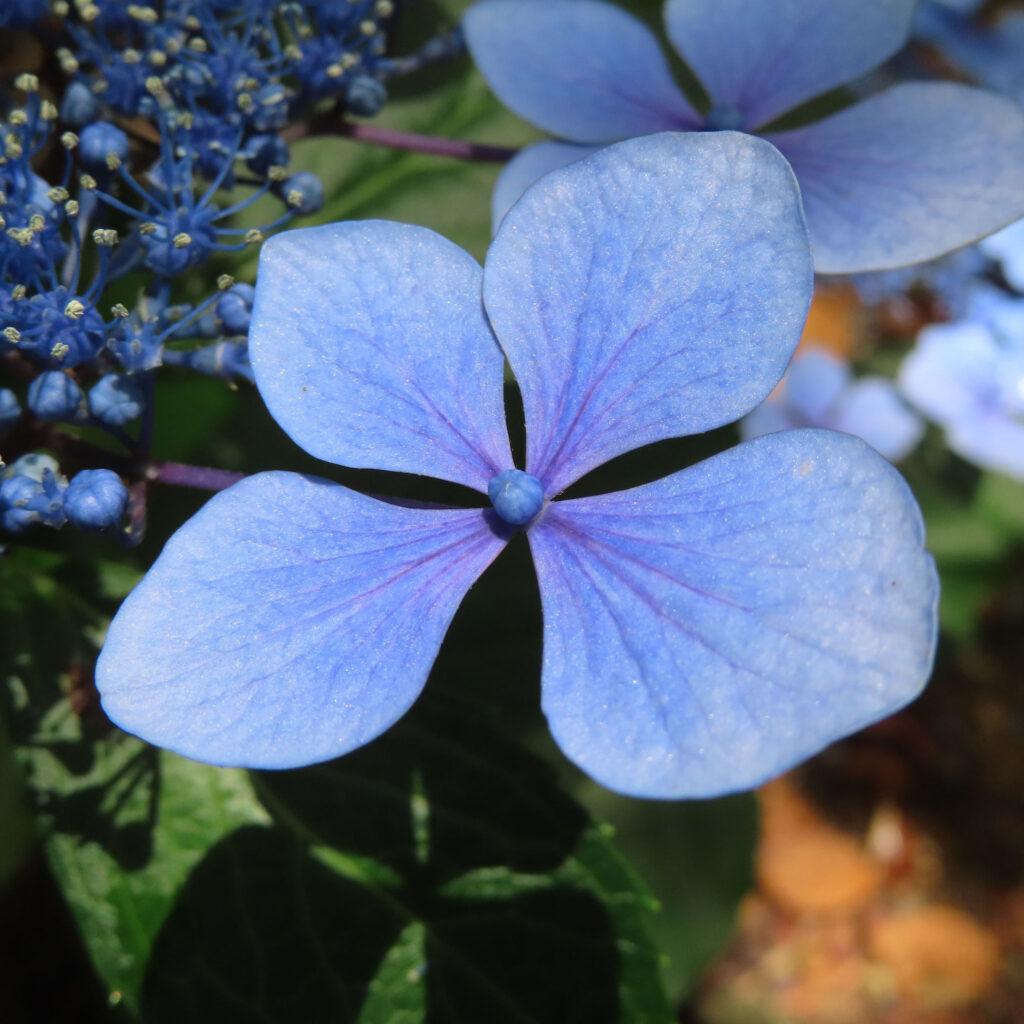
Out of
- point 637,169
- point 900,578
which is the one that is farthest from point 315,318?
point 900,578

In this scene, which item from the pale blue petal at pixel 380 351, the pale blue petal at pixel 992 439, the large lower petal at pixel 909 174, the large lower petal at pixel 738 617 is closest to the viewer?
the large lower petal at pixel 738 617

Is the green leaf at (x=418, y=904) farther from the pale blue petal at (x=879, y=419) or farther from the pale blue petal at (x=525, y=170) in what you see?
the pale blue petal at (x=879, y=419)

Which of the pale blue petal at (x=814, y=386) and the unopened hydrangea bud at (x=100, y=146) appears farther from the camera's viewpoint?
the pale blue petal at (x=814, y=386)

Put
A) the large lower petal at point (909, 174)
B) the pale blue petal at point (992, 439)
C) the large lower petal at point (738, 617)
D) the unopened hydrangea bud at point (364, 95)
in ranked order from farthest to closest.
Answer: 1. the pale blue petal at point (992, 439)
2. the unopened hydrangea bud at point (364, 95)
3. the large lower petal at point (909, 174)
4. the large lower petal at point (738, 617)

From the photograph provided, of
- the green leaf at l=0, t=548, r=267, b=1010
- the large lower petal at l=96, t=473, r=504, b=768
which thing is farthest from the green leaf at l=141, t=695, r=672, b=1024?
the large lower petal at l=96, t=473, r=504, b=768

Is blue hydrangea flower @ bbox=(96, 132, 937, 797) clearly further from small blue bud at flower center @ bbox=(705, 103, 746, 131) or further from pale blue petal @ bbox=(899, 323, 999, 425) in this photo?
pale blue petal @ bbox=(899, 323, 999, 425)

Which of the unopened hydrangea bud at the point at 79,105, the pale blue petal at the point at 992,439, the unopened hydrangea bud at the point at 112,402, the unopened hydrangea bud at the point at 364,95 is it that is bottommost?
the pale blue petal at the point at 992,439

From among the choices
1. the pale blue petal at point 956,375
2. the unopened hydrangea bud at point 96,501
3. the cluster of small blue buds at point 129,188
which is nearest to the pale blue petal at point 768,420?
the pale blue petal at point 956,375

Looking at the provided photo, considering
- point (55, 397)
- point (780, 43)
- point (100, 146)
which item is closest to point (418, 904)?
point (55, 397)

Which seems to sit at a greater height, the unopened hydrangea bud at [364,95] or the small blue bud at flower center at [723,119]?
the unopened hydrangea bud at [364,95]
